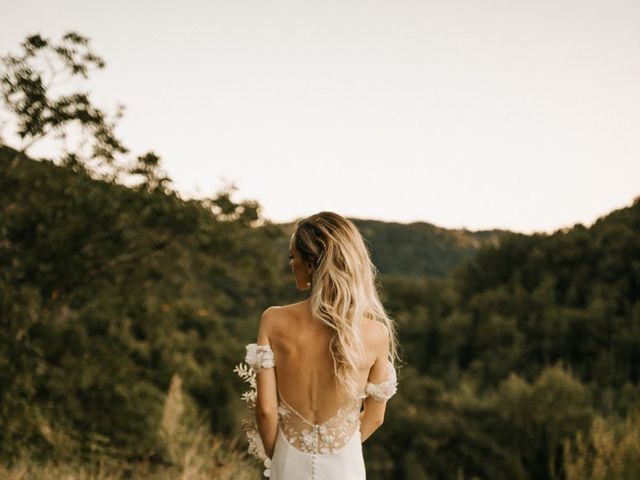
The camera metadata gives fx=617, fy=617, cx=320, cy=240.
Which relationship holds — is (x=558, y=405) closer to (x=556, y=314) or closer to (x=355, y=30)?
(x=556, y=314)

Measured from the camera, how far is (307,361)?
2.46 metres

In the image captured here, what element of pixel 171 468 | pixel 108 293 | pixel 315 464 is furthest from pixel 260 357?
pixel 108 293

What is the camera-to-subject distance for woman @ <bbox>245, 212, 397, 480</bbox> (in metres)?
2.38

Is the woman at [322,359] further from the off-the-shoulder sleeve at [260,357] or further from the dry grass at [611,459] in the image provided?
the dry grass at [611,459]

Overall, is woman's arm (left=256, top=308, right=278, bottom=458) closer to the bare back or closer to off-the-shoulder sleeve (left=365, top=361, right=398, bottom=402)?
the bare back

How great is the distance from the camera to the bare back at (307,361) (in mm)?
2443

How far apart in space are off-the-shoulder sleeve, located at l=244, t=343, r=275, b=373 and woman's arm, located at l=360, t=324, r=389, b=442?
1.42 ft

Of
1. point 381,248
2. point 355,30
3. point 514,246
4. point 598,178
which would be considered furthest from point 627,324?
point 355,30

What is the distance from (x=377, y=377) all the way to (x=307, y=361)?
13.0 inches

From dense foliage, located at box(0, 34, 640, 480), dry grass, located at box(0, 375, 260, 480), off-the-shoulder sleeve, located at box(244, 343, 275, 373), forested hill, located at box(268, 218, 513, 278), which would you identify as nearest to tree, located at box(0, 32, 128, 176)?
dense foliage, located at box(0, 34, 640, 480)

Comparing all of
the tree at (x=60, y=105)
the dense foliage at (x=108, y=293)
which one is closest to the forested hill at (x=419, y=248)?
the dense foliage at (x=108, y=293)

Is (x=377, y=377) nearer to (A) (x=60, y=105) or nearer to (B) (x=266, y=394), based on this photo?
(B) (x=266, y=394)

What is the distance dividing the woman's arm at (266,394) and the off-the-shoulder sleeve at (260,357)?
0.06 ft

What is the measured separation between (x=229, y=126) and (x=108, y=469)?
332 inches
